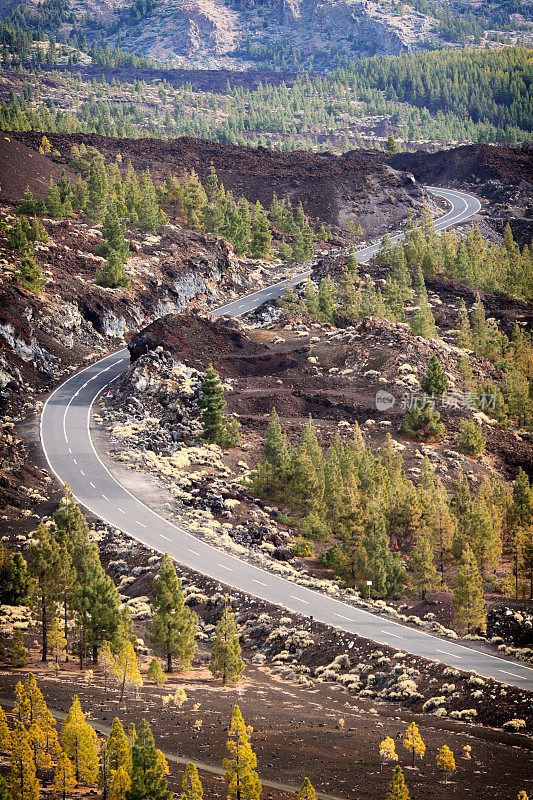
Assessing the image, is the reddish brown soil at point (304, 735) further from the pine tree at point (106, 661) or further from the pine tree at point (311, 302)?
the pine tree at point (311, 302)

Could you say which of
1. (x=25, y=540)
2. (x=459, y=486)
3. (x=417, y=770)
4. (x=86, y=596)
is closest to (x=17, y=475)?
(x=25, y=540)

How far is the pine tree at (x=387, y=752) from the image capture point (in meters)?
34.8

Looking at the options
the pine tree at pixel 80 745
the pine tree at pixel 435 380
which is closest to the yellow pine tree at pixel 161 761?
the pine tree at pixel 80 745

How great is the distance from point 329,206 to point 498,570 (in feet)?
338

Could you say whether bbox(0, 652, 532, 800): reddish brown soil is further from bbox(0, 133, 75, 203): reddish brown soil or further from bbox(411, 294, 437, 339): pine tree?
bbox(0, 133, 75, 203): reddish brown soil

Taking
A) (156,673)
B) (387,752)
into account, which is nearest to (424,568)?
(156,673)

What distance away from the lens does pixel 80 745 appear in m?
32.1

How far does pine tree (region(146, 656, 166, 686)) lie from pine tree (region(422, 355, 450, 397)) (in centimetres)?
5259

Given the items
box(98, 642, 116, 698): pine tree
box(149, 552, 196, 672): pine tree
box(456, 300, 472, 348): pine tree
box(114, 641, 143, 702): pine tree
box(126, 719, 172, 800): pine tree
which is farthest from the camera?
box(456, 300, 472, 348): pine tree

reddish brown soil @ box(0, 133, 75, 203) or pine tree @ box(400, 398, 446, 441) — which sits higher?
reddish brown soil @ box(0, 133, 75, 203)

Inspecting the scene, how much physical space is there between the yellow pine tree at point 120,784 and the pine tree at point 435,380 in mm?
64804

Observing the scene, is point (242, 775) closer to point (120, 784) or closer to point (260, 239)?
point (120, 784)

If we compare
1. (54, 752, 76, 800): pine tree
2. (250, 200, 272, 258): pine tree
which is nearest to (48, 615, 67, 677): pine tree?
(54, 752, 76, 800): pine tree

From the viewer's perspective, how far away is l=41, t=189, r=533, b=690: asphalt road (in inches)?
1955
